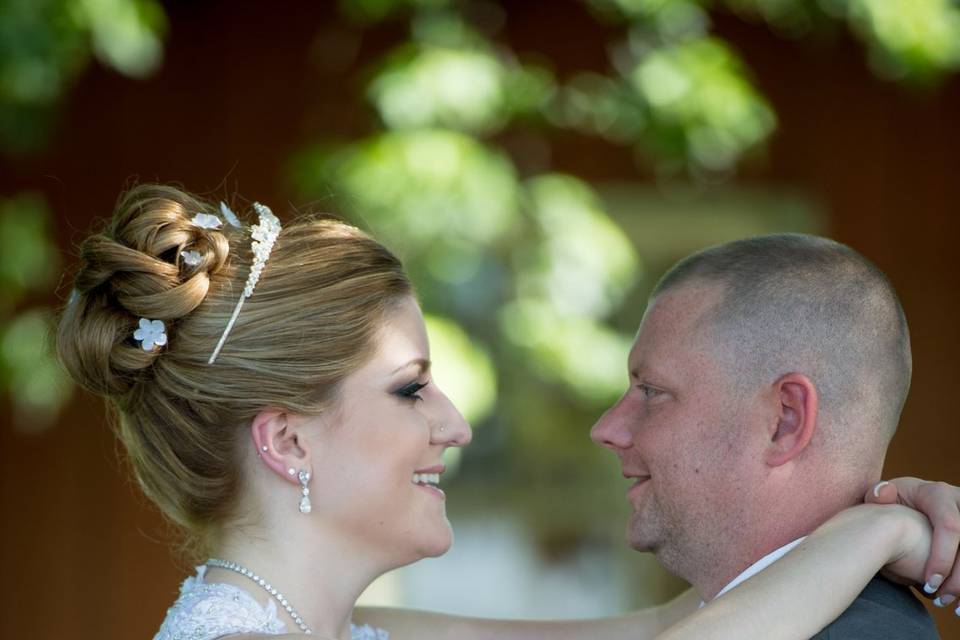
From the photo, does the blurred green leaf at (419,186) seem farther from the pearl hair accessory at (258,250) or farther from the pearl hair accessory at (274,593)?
the pearl hair accessory at (274,593)

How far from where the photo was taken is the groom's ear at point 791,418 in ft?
9.13

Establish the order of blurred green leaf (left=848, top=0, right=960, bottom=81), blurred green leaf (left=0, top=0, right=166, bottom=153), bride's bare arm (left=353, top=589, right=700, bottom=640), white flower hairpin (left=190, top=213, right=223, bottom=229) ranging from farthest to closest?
blurred green leaf (left=848, top=0, right=960, bottom=81)
blurred green leaf (left=0, top=0, right=166, bottom=153)
bride's bare arm (left=353, top=589, right=700, bottom=640)
white flower hairpin (left=190, top=213, right=223, bottom=229)

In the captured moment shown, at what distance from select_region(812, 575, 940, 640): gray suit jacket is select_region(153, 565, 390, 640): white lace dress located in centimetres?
103

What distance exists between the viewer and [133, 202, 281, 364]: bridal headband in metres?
2.91

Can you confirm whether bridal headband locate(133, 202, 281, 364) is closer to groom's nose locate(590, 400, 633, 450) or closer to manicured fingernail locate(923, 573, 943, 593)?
groom's nose locate(590, 400, 633, 450)

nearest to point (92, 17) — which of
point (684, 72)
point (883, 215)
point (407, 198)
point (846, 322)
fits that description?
point (407, 198)

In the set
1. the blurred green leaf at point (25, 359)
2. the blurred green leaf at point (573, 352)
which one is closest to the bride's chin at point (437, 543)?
the blurred green leaf at point (573, 352)

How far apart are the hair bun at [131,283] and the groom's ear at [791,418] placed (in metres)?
1.12

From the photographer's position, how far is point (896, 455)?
263 inches

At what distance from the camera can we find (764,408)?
2832 mm

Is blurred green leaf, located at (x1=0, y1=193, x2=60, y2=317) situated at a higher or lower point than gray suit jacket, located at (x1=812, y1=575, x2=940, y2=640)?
lower

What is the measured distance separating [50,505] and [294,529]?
4.01m

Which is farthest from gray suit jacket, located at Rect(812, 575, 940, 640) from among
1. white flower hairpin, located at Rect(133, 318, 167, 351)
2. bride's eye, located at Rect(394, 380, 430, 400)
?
white flower hairpin, located at Rect(133, 318, 167, 351)

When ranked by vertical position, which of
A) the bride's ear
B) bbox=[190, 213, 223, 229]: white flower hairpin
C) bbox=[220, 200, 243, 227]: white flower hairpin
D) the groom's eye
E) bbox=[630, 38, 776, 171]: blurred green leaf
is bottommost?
the bride's ear
